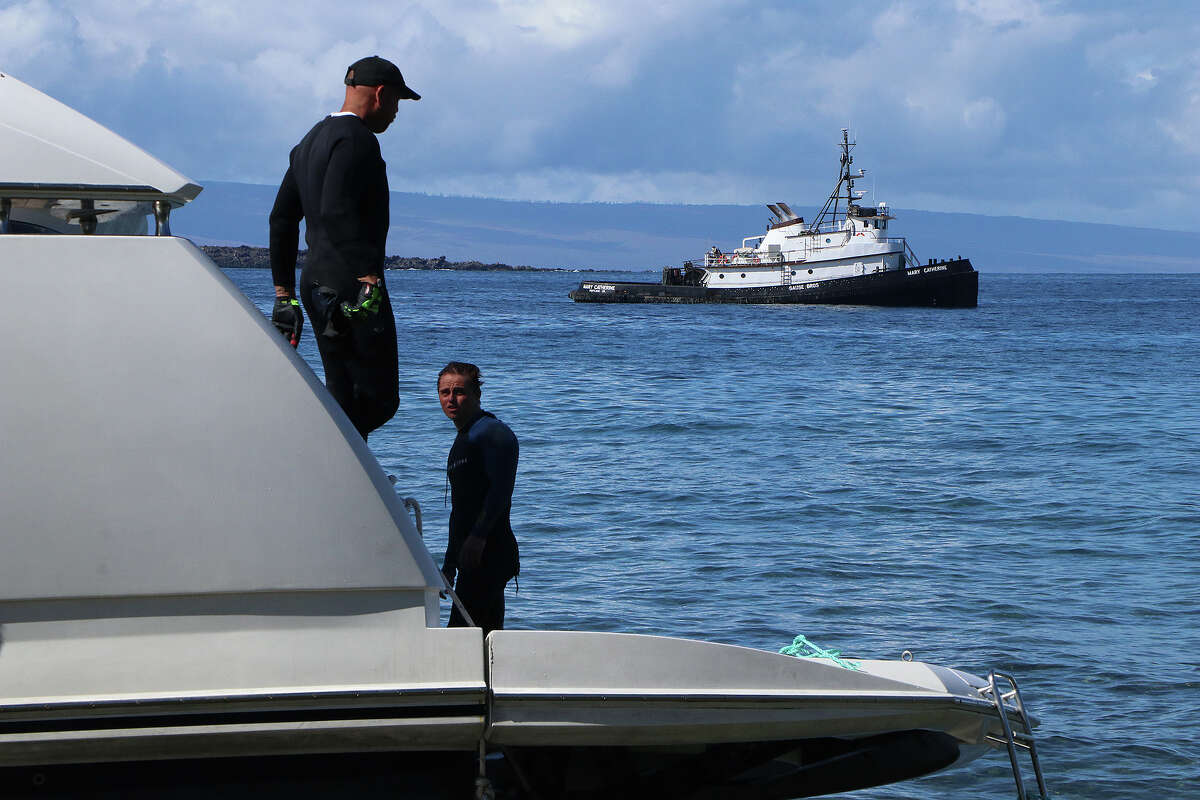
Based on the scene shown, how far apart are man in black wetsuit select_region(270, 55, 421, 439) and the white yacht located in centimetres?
65

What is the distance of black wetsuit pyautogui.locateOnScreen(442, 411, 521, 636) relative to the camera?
5.16 m

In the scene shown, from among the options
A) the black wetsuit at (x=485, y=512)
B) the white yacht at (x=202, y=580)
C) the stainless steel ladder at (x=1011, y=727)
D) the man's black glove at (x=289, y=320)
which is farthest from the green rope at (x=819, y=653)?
the man's black glove at (x=289, y=320)

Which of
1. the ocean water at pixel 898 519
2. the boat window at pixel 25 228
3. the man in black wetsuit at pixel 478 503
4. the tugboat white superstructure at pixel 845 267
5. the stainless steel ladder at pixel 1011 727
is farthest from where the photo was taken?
the tugboat white superstructure at pixel 845 267

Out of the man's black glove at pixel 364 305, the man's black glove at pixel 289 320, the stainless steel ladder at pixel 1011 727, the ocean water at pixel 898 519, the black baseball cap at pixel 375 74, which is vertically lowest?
the ocean water at pixel 898 519

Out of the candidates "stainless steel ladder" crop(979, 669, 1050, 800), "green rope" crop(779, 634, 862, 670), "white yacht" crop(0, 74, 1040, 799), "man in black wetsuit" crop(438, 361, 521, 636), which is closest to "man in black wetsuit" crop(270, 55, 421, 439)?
"white yacht" crop(0, 74, 1040, 799)

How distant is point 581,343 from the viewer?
47.8 metres

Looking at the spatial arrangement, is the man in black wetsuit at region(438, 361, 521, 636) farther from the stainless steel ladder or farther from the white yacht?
the stainless steel ladder

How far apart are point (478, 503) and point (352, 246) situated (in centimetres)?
179

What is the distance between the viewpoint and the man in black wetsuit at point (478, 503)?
5129mm

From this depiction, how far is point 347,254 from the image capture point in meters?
3.78

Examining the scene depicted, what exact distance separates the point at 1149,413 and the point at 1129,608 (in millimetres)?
18662

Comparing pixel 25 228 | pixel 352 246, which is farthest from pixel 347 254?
pixel 25 228

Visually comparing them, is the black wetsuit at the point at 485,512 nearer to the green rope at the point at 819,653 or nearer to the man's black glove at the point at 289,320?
the green rope at the point at 819,653

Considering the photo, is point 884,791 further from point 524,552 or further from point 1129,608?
point 524,552
